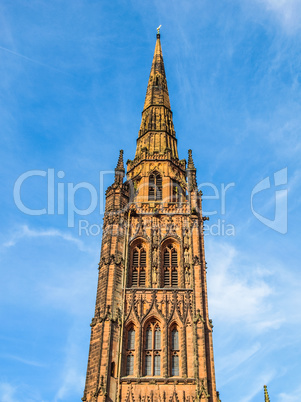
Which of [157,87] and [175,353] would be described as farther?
[157,87]

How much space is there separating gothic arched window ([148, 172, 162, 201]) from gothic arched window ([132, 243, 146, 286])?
5.41m

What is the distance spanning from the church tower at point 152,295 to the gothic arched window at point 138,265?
2.5 inches

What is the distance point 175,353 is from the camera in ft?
98.5

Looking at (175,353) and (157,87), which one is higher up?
(157,87)

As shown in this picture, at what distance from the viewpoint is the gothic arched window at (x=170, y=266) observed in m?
33.8

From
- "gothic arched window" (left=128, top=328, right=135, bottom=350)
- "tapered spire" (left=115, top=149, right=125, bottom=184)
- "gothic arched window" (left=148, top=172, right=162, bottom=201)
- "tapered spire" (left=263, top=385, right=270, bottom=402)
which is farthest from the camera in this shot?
"gothic arched window" (left=148, top=172, right=162, bottom=201)

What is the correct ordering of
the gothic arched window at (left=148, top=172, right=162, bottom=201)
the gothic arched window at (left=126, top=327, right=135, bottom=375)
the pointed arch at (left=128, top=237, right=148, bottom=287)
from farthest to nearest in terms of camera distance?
the gothic arched window at (left=148, top=172, right=162, bottom=201) → the pointed arch at (left=128, top=237, right=148, bottom=287) → the gothic arched window at (left=126, top=327, right=135, bottom=375)

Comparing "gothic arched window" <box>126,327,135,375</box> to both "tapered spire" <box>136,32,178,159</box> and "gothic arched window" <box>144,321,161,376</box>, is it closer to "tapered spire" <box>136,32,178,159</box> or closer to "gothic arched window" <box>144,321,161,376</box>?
"gothic arched window" <box>144,321,161,376</box>

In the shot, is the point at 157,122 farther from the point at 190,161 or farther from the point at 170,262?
the point at 170,262

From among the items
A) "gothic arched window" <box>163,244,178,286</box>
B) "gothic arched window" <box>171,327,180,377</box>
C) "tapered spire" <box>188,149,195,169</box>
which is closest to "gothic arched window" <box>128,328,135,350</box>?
"gothic arched window" <box>171,327,180,377</box>

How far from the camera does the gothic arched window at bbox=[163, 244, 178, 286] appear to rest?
1330 inches

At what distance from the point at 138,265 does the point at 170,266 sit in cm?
207

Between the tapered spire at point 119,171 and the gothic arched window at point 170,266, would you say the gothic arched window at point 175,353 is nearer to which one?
the gothic arched window at point 170,266

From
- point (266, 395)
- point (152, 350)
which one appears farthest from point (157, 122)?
point (266, 395)
